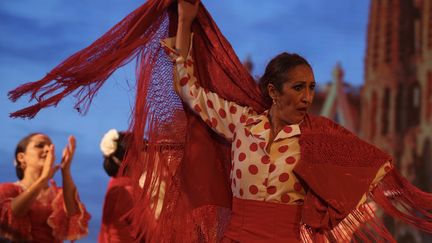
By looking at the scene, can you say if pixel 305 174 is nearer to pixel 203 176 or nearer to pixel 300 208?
pixel 300 208

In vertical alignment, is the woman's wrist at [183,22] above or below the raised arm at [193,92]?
above

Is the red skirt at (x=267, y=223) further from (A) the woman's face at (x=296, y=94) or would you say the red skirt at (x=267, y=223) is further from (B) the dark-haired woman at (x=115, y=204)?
(B) the dark-haired woman at (x=115, y=204)

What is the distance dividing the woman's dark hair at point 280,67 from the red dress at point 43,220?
5.02ft

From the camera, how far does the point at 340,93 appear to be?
18.6ft

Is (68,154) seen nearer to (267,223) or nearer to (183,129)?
(183,129)

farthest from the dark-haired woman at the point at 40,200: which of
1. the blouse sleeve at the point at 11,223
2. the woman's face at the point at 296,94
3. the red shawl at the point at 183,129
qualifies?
the woman's face at the point at 296,94

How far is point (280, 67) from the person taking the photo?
6.86 ft

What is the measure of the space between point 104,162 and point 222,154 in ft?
4.56

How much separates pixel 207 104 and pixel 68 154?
1289 mm

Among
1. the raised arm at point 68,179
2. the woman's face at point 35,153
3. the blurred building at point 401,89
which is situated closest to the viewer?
the raised arm at point 68,179

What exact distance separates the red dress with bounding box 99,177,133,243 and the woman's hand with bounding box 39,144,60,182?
0.27 m

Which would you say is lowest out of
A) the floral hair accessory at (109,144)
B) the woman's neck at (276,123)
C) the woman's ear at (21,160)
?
the woman's ear at (21,160)

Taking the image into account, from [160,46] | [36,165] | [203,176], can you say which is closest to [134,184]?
[203,176]

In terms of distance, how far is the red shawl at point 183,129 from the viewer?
83.2 inches
